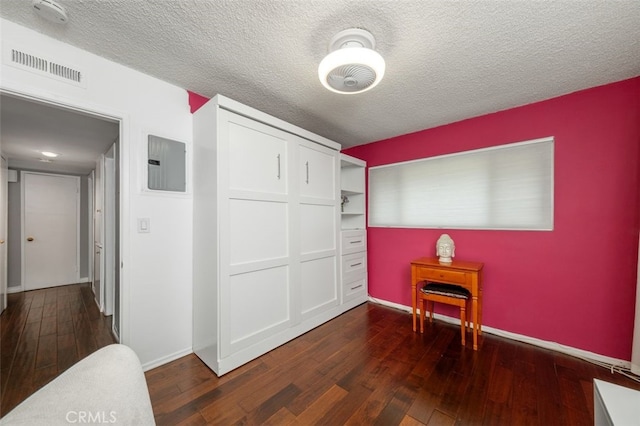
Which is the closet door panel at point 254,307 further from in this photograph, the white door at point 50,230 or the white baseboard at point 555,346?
the white door at point 50,230

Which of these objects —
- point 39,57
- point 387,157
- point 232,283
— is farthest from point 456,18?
point 39,57

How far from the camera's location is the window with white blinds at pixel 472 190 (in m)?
2.28

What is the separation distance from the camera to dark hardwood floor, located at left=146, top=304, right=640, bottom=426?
1440 millimetres

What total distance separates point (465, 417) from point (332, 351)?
106 cm

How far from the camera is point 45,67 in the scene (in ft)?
4.94

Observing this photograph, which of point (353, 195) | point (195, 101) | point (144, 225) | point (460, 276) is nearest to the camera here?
point (144, 225)

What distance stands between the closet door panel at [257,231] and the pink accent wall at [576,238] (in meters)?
2.08

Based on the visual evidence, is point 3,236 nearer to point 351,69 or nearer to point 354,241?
point 354,241

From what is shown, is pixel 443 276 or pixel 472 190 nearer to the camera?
pixel 443 276

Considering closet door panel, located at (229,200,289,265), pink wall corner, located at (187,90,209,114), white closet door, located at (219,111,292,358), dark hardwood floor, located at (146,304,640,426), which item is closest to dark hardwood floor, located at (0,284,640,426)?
dark hardwood floor, located at (146,304,640,426)

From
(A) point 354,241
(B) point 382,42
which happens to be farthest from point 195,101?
(A) point 354,241

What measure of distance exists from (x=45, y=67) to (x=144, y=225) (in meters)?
1.16

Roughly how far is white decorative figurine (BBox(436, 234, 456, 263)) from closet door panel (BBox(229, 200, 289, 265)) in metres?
1.70

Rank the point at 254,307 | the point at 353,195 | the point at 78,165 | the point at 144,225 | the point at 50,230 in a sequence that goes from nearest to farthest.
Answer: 1. the point at 144,225
2. the point at 254,307
3. the point at 353,195
4. the point at 78,165
5. the point at 50,230
